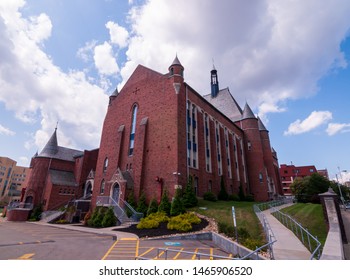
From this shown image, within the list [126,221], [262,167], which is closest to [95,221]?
[126,221]

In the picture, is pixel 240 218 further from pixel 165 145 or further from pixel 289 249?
pixel 165 145

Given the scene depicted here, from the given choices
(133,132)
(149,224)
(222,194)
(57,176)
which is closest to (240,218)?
(149,224)

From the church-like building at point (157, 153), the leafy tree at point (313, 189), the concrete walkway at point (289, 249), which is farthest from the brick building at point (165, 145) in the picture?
the concrete walkway at point (289, 249)

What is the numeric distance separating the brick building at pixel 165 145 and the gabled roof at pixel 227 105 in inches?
305

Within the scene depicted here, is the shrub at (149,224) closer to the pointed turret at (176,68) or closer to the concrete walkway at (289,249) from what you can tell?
the concrete walkway at (289,249)

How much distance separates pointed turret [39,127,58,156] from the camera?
4021 centimetres

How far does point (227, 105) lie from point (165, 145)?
A: 91.9 ft

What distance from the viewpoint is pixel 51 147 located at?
136 feet

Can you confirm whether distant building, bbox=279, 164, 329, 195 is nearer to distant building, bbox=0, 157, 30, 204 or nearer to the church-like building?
the church-like building

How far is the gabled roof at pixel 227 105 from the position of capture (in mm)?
45906

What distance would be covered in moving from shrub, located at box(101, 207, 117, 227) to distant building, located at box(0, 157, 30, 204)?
8598 cm

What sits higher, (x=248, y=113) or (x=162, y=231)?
(x=248, y=113)

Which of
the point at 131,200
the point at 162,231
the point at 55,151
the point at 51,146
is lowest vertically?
the point at 162,231

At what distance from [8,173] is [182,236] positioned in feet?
347
